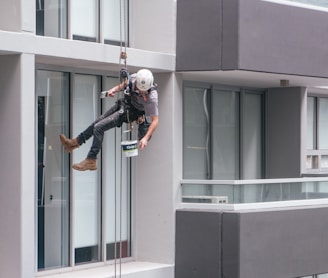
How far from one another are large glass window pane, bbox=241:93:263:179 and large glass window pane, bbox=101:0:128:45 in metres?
4.15

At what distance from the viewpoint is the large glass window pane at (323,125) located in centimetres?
2384

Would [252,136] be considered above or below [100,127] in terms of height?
below

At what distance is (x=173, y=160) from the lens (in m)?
18.4

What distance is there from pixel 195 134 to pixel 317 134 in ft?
14.7

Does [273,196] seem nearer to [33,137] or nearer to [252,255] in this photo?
[252,255]

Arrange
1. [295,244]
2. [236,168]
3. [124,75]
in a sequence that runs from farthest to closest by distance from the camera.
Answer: [236,168]
[295,244]
[124,75]

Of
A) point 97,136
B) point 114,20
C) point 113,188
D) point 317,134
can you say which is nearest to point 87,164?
point 97,136

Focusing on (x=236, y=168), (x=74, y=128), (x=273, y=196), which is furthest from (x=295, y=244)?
(x=74, y=128)

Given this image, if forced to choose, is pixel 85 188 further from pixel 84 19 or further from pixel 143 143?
pixel 143 143

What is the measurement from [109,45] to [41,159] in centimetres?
211

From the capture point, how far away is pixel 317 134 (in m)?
23.7

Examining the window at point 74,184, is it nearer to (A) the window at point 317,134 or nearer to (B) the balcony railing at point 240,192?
(B) the balcony railing at point 240,192

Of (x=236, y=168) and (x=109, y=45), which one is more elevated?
(x=109, y=45)

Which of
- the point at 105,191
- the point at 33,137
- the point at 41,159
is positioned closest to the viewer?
the point at 33,137
